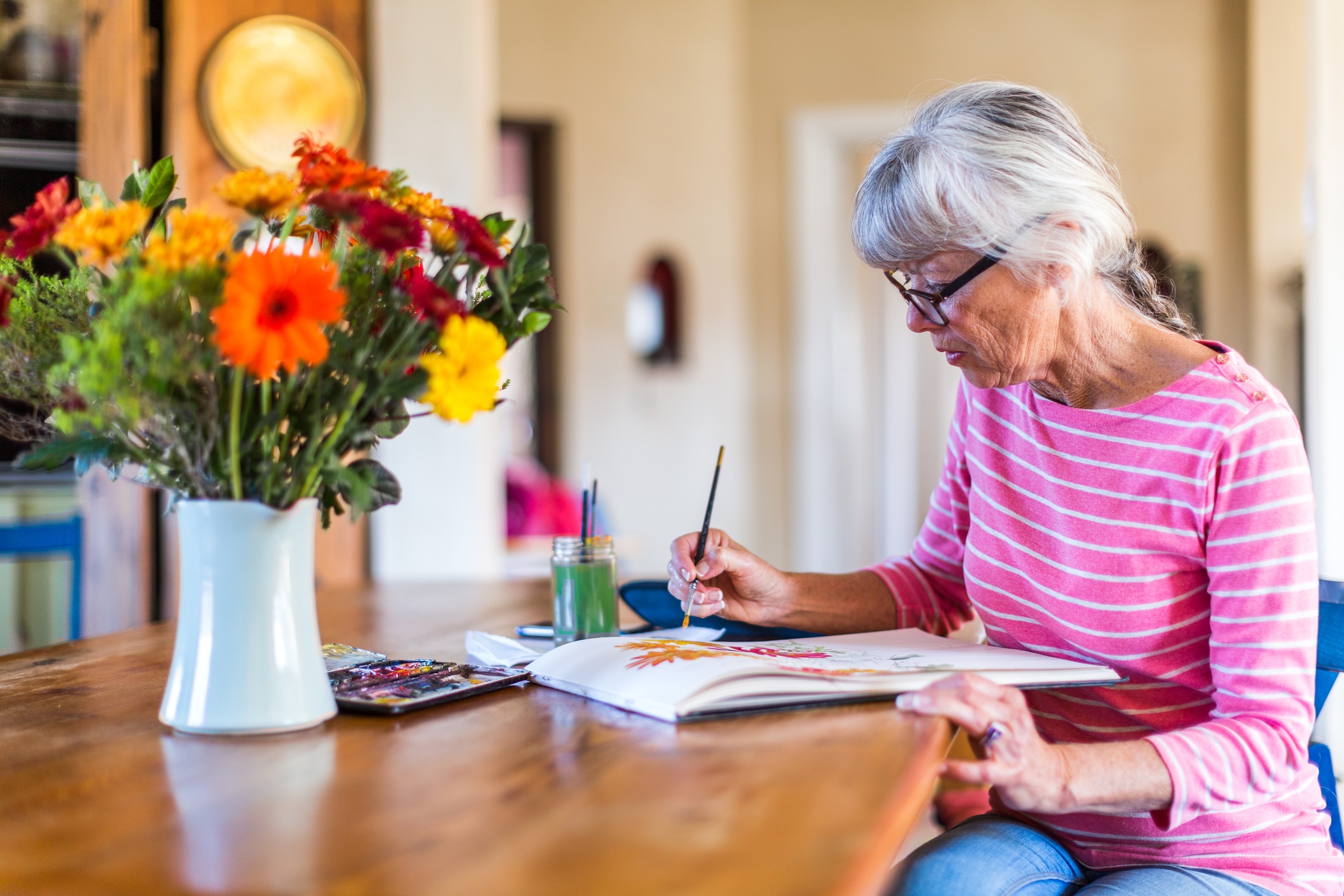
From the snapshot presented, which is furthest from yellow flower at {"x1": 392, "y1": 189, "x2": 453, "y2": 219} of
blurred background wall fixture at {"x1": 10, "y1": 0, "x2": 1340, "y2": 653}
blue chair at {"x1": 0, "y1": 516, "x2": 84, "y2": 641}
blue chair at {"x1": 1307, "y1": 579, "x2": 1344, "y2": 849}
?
blurred background wall fixture at {"x1": 10, "y1": 0, "x2": 1340, "y2": 653}

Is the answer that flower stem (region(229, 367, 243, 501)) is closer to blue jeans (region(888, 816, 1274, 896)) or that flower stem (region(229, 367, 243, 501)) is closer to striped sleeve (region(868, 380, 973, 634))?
blue jeans (region(888, 816, 1274, 896))

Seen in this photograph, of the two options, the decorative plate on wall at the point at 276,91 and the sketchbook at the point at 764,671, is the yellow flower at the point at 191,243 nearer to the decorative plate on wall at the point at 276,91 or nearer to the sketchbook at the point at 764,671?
the sketchbook at the point at 764,671

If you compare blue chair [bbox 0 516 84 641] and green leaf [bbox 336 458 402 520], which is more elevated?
green leaf [bbox 336 458 402 520]

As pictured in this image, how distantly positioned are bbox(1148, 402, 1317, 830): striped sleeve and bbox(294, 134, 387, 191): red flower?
777mm

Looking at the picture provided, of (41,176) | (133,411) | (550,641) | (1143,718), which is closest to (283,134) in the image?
(41,176)

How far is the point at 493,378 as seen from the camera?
32.4 inches

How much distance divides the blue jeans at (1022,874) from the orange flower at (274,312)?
705mm

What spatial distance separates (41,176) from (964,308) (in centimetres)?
211

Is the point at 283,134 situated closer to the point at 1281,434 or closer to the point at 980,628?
the point at 980,628

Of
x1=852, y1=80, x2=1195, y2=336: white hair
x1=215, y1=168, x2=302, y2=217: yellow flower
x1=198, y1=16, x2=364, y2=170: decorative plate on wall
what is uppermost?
x1=198, y1=16, x2=364, y2=170: decorative plate on wall

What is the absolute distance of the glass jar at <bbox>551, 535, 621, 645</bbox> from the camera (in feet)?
4.11

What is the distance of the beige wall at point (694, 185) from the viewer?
494 cm

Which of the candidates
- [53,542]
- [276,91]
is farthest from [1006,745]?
[276,91]

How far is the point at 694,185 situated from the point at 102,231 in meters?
4.35
